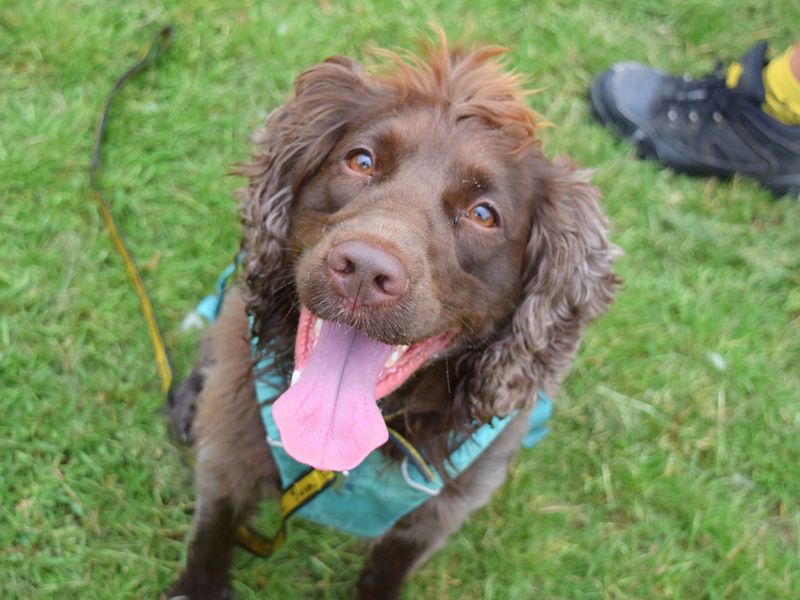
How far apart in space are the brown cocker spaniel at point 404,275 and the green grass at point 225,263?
0.69 m

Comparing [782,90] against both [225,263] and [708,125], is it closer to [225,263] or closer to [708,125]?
[708,125]

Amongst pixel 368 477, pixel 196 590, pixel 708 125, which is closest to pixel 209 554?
pixel 196 590

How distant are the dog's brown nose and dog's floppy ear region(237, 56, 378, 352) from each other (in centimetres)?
54

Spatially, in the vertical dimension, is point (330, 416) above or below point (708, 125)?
above

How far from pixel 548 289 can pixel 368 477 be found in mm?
947

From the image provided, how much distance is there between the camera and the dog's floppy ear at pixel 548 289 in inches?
112

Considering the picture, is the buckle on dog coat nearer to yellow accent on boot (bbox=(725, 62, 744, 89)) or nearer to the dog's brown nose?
the dog's brown nose

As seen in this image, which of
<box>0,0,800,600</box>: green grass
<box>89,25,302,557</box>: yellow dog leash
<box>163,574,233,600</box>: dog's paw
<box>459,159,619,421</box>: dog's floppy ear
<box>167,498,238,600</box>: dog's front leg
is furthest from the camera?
<box>0,0,800,600</box>: green grass

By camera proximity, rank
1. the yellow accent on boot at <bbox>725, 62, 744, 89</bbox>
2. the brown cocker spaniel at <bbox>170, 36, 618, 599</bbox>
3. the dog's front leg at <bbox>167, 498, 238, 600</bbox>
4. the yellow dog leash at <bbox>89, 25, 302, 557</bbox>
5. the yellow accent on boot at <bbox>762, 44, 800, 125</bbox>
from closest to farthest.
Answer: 1. the brown cocker spaniel at <bbox>170, 36, 618, 599</bbox>
2. the yellow dog leash at <bbox>89, 25, 302, 557</bbox>
3. the dog's front leg at <bbox>167, 498, 238, 600</bbox>
4. the yellow accent on boot at <bbox>762, 44, 800, 125</bbox>
5. the yellow accent on boot at <bbox>725, 62, 744, 89</bbox>

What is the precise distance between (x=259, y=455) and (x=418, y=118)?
1.38 m

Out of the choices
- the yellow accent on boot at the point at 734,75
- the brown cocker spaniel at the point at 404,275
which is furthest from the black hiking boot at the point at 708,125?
the brown cocker spaniel at the point at 404,275

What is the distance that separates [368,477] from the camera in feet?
10.1

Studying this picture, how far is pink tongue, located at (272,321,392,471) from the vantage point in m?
2.54

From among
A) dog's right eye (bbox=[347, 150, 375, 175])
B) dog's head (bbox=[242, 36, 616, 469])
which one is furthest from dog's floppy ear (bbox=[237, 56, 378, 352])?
dog's right eye (bbox=[347, 150, 375, 175])
